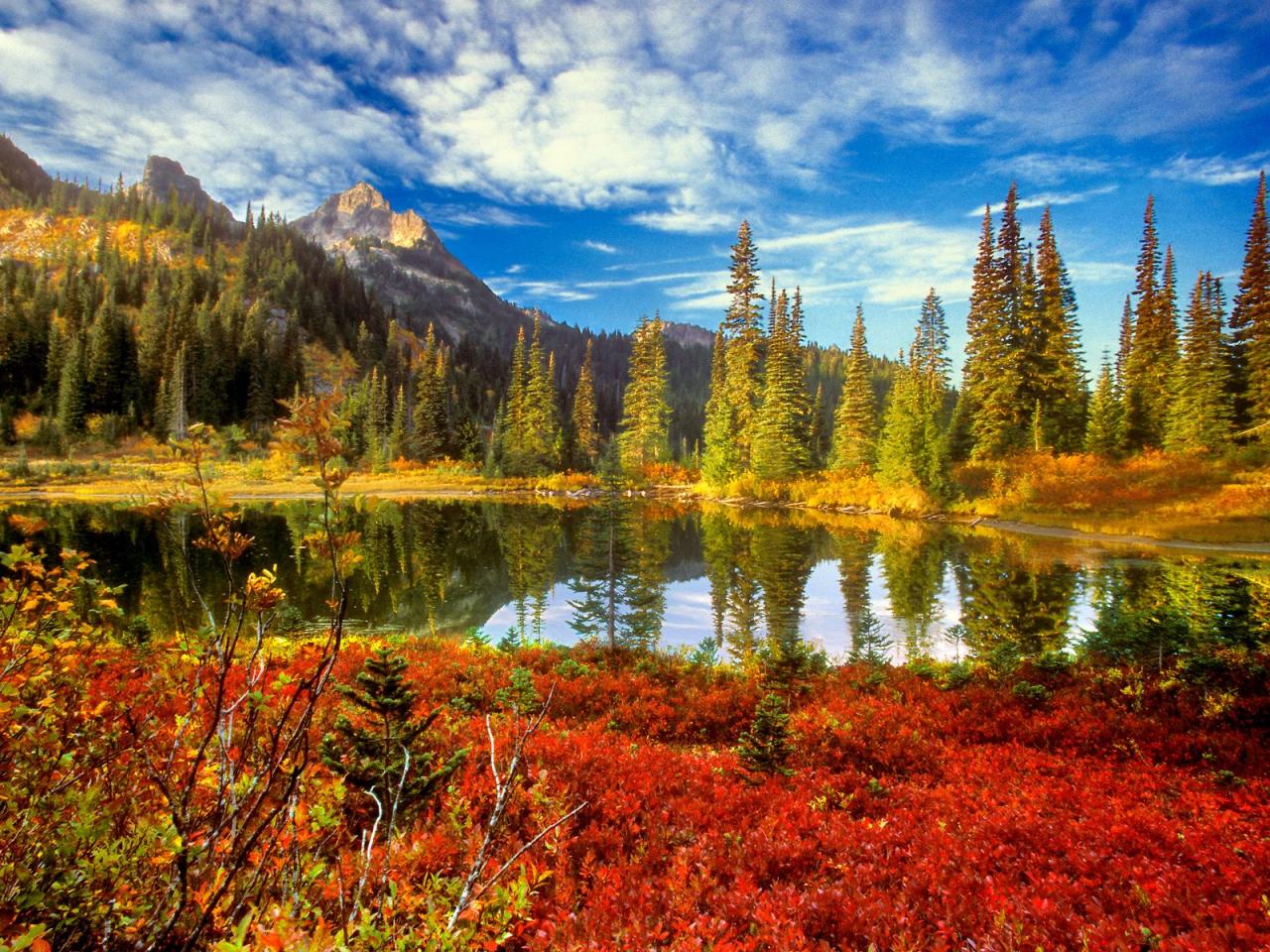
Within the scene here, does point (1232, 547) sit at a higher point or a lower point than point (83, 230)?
lower

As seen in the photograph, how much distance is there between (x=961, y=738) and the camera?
7.79 metres

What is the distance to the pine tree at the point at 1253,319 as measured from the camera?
32.0 meters

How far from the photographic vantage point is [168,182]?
186m

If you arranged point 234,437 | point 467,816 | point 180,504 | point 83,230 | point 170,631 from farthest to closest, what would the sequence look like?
point 83,230
point 234,437
point 170,631
point 467,816
point 180,504

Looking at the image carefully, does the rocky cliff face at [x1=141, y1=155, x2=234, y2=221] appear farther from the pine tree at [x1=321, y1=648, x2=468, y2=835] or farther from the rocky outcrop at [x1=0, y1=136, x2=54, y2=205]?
the pine tree at [x1=321, y1=648, x2=468, y2=835]

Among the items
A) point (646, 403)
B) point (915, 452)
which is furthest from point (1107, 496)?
point (646, 403)

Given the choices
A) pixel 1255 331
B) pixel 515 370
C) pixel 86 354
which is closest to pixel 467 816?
pixel 1255 331

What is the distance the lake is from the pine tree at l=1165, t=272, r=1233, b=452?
15.4 meters

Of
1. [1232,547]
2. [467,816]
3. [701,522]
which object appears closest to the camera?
[467,816]

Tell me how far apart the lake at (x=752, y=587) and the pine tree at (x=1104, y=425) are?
13151 mm

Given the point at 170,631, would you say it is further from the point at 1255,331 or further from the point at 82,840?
the point at 1255,331

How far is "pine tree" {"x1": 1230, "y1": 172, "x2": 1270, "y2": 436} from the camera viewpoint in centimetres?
3195

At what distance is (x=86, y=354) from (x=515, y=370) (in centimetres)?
4977

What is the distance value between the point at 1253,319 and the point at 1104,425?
985cm
